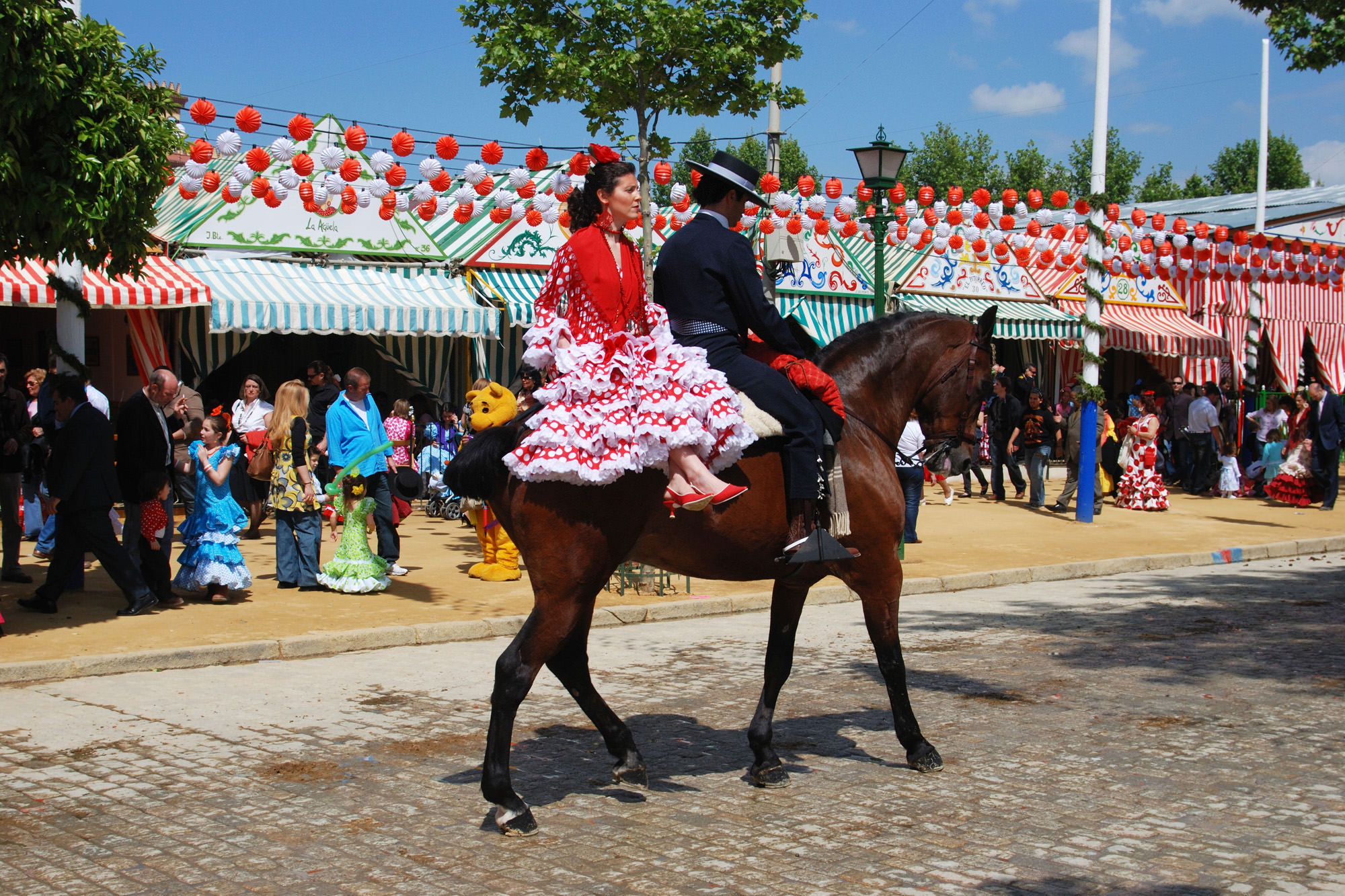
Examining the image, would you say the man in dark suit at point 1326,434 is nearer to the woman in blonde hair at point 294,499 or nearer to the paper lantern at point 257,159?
the woman in blonde hair at point 294,499

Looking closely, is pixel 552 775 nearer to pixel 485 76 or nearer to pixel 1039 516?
pixel 485 76

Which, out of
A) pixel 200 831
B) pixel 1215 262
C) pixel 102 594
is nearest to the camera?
pixel 200 831

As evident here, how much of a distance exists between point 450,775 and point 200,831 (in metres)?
1.19

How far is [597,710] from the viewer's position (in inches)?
217

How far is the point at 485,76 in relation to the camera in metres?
14.1

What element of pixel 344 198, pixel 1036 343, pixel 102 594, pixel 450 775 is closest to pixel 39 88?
pixel 102 594

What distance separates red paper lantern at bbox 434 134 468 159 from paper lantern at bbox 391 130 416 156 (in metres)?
0.34

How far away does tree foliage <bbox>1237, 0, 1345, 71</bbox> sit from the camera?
15.1m

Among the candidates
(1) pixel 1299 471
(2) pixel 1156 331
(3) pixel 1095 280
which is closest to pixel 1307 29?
(3) pixel 1095 280

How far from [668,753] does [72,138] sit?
6.17 metres

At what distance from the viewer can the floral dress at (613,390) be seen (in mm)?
4840

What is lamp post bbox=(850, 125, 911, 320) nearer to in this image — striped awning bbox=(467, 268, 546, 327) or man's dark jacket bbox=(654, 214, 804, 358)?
striped awning bbox=(467, 268, 546, 327)

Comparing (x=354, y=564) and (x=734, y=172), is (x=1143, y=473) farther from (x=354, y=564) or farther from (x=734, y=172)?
(x=734, y=172)

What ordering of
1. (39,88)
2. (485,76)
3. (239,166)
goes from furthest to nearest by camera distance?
1. (239,166)
2. (485,76)
3. (39,88)
